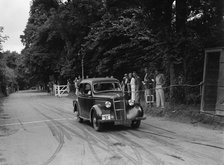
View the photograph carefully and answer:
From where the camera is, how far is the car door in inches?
547

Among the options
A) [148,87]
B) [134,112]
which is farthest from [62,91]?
[134,112]

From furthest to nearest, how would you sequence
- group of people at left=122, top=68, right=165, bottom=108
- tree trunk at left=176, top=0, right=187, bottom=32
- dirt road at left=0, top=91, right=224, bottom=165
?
group of people at left=122, top=68, right=165, bottom=108
tree trunk at left=176, top=0, right=187, bottom=32
dirt road at left=0, top=91, right=224, bottom=165

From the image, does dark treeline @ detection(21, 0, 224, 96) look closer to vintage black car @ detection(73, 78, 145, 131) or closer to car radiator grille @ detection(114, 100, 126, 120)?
vintage black car @ detection(73, 78, 145, 131)

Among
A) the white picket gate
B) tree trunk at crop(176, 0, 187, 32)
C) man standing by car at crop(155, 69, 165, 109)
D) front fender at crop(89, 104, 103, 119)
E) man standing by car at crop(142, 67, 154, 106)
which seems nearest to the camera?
front fender at crop(89, 104, 103, 119)

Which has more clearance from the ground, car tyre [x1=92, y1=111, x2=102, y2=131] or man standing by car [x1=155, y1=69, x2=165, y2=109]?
man standing by car [x1=155, y1=69, x2=165, y2=109]

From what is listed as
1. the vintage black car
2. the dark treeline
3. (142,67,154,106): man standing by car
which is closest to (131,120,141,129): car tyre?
the vintage black car

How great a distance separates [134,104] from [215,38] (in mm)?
4447

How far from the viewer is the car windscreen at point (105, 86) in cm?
1401

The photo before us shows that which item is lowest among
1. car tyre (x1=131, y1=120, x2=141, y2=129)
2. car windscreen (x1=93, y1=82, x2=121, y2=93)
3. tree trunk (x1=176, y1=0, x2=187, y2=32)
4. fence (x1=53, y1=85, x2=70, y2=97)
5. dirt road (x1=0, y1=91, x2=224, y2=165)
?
dirt road (x1=0, y1=91, x2=224, y2=165)

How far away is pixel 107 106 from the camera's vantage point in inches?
497

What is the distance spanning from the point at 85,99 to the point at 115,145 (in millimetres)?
4867

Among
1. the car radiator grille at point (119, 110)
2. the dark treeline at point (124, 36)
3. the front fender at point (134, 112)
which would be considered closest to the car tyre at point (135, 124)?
the front fender at point (134, 112)

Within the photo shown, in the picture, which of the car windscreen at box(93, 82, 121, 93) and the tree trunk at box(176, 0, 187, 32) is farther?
the tree trunk at box(176, 0, 187, 32)

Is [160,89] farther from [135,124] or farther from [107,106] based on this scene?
[107,106]
